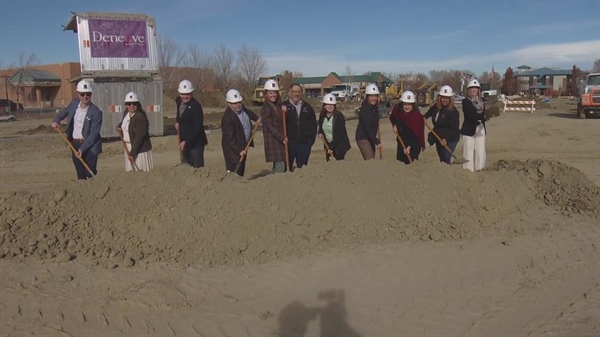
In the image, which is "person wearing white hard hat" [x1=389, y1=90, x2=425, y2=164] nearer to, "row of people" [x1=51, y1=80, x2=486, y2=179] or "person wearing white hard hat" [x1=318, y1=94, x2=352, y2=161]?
"row of people" [x1=51, y1=80, x2=486, y2=179]

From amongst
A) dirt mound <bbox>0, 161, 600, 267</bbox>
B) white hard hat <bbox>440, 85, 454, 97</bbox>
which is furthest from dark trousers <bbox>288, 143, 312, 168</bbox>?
white hard hat <bbox>440, 85, 454, 97</bbox>

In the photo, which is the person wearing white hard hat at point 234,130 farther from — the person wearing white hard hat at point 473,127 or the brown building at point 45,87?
the brown building at point 45,87

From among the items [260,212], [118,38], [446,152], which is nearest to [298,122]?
[260,212]

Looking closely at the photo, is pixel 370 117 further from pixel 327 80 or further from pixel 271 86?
pixel 327 80

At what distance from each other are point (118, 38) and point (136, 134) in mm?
10849

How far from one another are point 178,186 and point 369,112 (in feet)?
9.32

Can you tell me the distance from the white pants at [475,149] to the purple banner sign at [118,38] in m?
12.2

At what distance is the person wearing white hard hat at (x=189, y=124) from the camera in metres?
6.81

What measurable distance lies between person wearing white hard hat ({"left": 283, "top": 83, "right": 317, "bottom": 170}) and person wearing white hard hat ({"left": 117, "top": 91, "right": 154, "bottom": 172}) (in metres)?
1.90

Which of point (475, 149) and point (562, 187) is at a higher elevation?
point (475, 149)

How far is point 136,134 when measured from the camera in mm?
6586

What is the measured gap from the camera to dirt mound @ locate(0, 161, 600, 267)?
17.2 feet

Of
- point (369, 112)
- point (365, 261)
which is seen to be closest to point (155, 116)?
point (369, 112)

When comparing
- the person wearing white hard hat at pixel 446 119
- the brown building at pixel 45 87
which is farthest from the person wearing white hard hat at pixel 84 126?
the brown building at pixel 45 87
